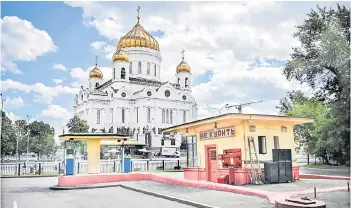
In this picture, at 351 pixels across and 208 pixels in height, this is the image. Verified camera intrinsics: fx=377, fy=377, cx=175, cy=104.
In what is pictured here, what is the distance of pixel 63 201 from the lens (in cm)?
1225

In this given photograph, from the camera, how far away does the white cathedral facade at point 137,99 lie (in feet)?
207

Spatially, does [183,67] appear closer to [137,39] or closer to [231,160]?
[137,39]

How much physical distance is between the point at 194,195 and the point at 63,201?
4257 millimetres

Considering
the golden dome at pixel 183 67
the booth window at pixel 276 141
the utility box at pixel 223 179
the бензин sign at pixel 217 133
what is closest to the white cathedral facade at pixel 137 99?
the golden dome at pixel 183 67

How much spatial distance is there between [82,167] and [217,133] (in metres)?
16.0

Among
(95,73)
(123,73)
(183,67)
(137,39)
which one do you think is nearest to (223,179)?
(123,73)

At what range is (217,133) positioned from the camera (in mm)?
16531

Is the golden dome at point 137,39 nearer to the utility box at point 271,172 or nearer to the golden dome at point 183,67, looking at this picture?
the golden dome at point 183,67

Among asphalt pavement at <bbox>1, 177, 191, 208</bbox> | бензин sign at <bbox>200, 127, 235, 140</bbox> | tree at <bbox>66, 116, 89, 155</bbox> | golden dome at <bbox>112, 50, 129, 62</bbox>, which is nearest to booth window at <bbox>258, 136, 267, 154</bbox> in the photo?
бензин sign at <bbox>200, 127, 235, 140</bbox>

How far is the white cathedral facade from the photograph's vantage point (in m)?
63.0

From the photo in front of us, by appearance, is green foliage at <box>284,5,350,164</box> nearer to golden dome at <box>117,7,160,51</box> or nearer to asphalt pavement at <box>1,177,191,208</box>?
asphalt pavement at <box>1,177,191,208</box>

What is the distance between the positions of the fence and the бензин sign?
11.4 meters

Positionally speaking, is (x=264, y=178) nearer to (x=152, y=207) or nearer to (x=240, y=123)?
(x=240, y=123)

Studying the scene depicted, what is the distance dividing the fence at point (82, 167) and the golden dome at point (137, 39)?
38312 mm
